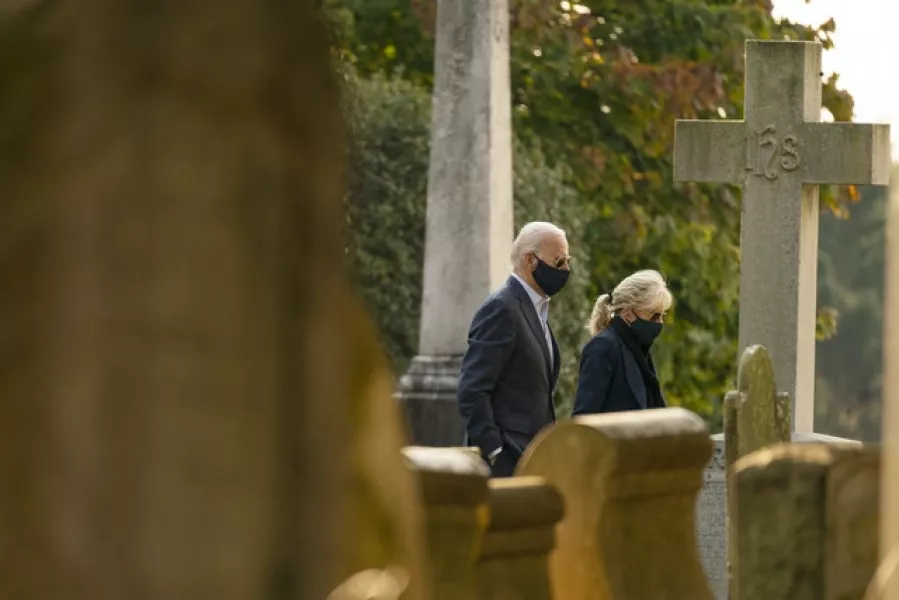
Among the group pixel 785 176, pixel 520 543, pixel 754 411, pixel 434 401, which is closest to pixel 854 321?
pixel 434 401

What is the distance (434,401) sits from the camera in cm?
1459

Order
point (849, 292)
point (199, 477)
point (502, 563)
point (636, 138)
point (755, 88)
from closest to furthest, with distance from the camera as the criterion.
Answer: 1. point (199, 477)
2. point (502, 563)
3. point (755, 88)
4. point (636, 138)
5. point (849, 292)

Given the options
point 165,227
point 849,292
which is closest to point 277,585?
point 165,227

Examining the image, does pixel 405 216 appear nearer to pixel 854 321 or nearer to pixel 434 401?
pixel 434 401

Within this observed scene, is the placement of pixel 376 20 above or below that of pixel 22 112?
above

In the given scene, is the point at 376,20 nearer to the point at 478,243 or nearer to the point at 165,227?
the point at 478,243

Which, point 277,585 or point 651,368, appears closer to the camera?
point 277,585

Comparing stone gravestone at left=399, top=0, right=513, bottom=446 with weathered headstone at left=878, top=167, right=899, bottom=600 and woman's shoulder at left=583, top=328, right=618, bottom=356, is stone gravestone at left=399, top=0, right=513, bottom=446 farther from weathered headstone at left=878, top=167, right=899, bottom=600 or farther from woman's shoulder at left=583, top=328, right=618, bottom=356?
weathered headstone at left=878, top=167, right=899, bottom=600

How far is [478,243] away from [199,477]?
39.2 ft

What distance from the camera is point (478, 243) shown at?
1425 centimetres

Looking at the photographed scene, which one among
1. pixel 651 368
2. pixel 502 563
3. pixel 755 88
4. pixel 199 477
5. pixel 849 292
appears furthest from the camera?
pixel 849 292

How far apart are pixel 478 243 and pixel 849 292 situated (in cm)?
4658

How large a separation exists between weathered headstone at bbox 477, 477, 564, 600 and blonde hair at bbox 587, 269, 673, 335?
4733 millimetres

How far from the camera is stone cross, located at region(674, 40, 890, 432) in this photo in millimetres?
12070
